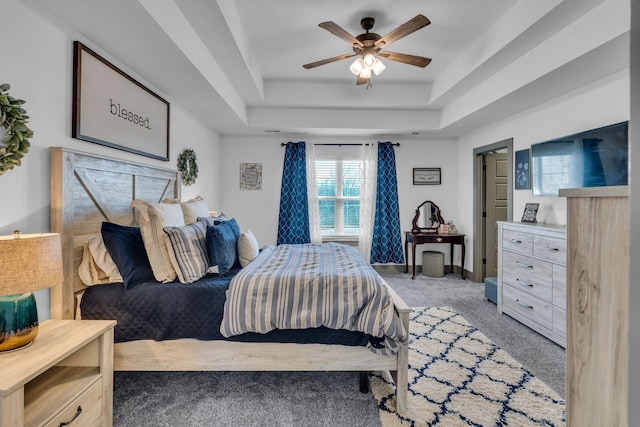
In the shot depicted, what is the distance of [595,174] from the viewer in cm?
271

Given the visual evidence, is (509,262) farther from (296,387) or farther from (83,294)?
(83,294)

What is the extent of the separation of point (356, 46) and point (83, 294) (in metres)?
2.64

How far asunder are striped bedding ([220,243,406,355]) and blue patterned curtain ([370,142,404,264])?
3.33 m

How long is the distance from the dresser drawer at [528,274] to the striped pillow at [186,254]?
2817 millimetres

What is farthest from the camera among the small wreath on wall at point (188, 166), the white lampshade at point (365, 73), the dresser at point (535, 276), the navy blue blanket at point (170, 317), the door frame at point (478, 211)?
the door frame at point (478, 211)

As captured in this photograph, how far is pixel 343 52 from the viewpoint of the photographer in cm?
339

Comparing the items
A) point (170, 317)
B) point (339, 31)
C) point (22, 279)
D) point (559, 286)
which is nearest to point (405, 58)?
point (339, 31)

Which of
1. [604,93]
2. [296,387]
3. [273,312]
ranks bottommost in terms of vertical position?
[296,387]

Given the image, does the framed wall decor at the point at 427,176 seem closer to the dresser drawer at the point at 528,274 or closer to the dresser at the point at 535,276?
the dresser at the point at 535,276

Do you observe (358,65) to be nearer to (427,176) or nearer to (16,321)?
(16,321)

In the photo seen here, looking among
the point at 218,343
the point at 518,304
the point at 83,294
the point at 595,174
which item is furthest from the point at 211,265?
the point at 595,174

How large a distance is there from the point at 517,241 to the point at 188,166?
3621 millimetres

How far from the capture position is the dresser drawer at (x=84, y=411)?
132 centimetres

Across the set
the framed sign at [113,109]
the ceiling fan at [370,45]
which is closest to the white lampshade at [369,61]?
the ceiling fan at [370,45]
